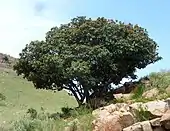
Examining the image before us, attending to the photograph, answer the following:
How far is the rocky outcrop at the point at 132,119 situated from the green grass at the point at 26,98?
346 inches

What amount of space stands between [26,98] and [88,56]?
10.8 metres

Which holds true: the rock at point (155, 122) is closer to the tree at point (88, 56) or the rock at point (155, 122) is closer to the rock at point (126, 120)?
the rock at point (126, 120)

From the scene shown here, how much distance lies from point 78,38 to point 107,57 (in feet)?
4.78

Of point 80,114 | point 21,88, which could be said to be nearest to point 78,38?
point 80,114

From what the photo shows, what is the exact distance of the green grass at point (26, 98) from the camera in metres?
22.9

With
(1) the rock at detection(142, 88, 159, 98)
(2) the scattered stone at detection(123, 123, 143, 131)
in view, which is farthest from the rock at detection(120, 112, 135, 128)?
(1) the rock at detection(142, 88, 159, 98)

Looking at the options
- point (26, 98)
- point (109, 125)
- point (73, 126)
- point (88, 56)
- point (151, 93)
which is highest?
point (26, 98)

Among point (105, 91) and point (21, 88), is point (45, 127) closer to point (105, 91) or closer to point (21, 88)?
point (105, 91)

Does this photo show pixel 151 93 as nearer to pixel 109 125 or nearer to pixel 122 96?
pixel 122 96

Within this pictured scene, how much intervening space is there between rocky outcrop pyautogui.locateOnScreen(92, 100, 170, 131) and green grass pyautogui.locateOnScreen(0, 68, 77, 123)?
8797 millimetres

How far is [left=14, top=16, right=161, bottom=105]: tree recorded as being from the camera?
15.7 m

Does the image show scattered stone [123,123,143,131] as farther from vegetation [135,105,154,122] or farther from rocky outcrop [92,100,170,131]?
vegetation [135,105,154,122]

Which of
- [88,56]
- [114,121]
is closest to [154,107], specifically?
[114,121]

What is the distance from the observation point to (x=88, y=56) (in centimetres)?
1582
